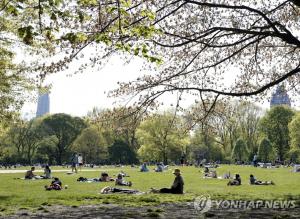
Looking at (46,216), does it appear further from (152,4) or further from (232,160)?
(232,160)

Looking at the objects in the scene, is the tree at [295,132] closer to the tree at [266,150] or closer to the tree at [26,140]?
the tree at [266,150]

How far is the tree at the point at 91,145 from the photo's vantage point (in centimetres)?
11312

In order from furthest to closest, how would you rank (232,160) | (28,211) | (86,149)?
(86,149) → (232,160) → (28,211)

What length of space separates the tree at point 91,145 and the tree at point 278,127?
40261 mm

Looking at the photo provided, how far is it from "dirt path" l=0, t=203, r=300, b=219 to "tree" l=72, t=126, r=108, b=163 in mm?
98127

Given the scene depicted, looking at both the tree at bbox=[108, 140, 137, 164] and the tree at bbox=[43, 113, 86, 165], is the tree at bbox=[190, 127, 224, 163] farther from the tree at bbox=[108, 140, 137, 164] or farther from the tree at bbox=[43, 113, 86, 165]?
the tree at bbox=[43, 113, 86, 165]

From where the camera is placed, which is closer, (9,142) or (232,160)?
(232,160)

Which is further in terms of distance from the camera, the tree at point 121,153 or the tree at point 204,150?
the tree at point 204,150

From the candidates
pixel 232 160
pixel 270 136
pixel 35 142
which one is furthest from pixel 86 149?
pixel 270 136

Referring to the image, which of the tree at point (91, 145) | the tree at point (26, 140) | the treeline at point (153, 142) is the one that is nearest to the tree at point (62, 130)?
the treeline at point (153, 142)

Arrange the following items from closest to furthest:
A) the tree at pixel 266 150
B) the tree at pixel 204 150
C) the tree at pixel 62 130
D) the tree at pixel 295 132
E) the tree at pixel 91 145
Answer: the tree at pixel 295 132 < the tree at pixel 266 150 < the tree at pixel 91 145 < the tree at pixel 62 130 < the tree at pixel 204 150

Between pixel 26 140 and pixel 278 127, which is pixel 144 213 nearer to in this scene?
pixel 278 127

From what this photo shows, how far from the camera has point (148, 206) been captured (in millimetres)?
14594

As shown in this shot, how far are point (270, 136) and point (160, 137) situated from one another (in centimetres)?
2784
